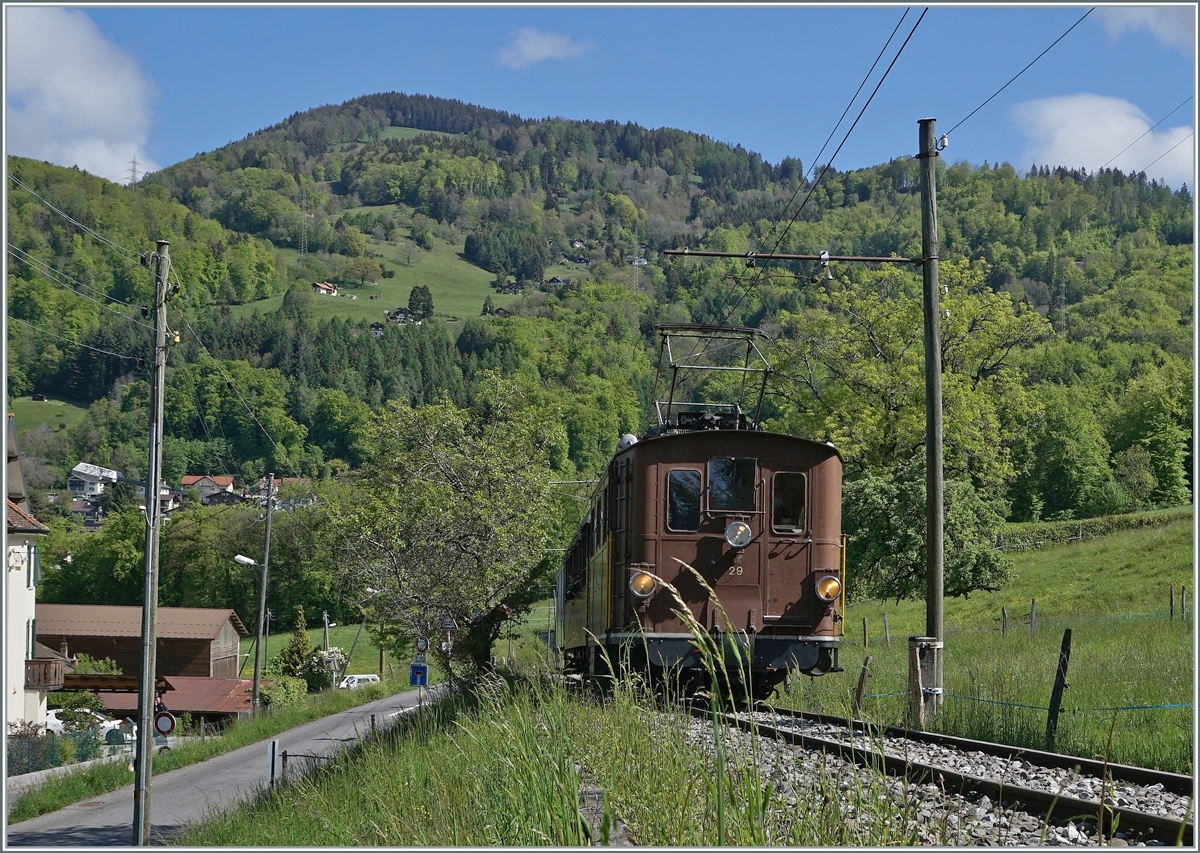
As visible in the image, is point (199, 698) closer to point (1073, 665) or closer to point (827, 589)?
point (1073, 665)

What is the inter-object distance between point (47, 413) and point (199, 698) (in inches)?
2730

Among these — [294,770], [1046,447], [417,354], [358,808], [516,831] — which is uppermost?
[417,354]

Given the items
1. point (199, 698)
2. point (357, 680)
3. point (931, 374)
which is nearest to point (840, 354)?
point (931, 374)

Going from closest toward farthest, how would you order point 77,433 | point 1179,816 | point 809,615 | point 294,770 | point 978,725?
point 1179,816 < point 978,725 < point 809,615 < point 294,770 < point 77,433

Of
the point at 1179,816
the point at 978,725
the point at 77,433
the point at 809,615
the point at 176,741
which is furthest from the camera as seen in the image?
the point at 77,433

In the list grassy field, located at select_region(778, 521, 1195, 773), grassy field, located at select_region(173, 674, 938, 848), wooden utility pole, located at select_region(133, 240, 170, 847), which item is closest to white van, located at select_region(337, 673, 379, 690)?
grassy field, located at select_region(778, 521, 1195, 773)

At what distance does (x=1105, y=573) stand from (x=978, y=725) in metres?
30.4

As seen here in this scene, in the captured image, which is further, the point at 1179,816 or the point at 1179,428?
the point at 1179,428

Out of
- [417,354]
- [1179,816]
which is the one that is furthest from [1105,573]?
[417,354]

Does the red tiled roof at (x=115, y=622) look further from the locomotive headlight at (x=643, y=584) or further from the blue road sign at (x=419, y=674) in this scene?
the locomotive headlight at (x=643, y=584)

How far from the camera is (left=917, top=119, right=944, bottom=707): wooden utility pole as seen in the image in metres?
14.0

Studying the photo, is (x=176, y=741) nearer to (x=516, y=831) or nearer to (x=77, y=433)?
(x=516, y=831)

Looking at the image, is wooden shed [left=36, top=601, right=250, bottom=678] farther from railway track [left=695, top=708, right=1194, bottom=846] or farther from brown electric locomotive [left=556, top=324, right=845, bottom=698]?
railway track [left=695, top=708, right=1194, bottom=846]

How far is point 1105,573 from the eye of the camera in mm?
38844
